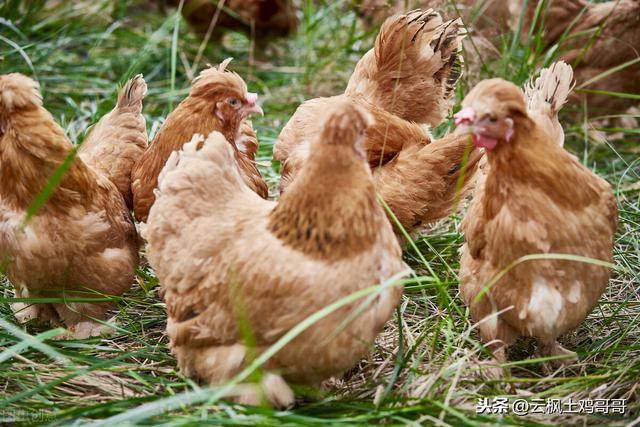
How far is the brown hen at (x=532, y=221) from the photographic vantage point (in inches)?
93.6

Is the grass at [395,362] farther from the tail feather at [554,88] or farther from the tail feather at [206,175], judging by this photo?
the tail feather at [206,175]

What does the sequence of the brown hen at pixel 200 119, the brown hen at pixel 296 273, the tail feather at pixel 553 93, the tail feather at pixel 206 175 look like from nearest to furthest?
the brown hen at pixel 296 273
the tail feather at pixel 206 175
the tail feather at pixel 553 93
the brown hen at pixel 200 119

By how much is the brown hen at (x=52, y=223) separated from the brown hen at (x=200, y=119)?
0.18m

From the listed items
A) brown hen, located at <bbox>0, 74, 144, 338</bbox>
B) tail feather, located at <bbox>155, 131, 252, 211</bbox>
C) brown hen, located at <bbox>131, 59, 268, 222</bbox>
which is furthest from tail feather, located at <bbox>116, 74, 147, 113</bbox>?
A: tail feather, located at <bbox>155, 131, 252, 211</bbox>

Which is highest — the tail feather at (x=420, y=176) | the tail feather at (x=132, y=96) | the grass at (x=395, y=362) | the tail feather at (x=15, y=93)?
the tail feather at (x=15, y=93)

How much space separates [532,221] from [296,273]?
2.78 feet

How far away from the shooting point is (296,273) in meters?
2.17

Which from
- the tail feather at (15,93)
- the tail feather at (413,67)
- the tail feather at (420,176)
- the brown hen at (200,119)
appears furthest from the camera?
the tail feather at (413,67)

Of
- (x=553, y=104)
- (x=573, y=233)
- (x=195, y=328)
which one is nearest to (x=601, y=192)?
(x=573, y=233)

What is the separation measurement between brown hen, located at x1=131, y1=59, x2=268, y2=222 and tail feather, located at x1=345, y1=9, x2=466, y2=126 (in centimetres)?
81

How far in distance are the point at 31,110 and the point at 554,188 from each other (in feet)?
6.58

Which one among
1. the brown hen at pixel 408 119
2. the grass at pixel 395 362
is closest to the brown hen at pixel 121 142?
the grass at pixel 395 362

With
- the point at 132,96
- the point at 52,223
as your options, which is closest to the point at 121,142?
the point at 132,96

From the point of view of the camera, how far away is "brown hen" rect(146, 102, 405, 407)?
2.17 meters
